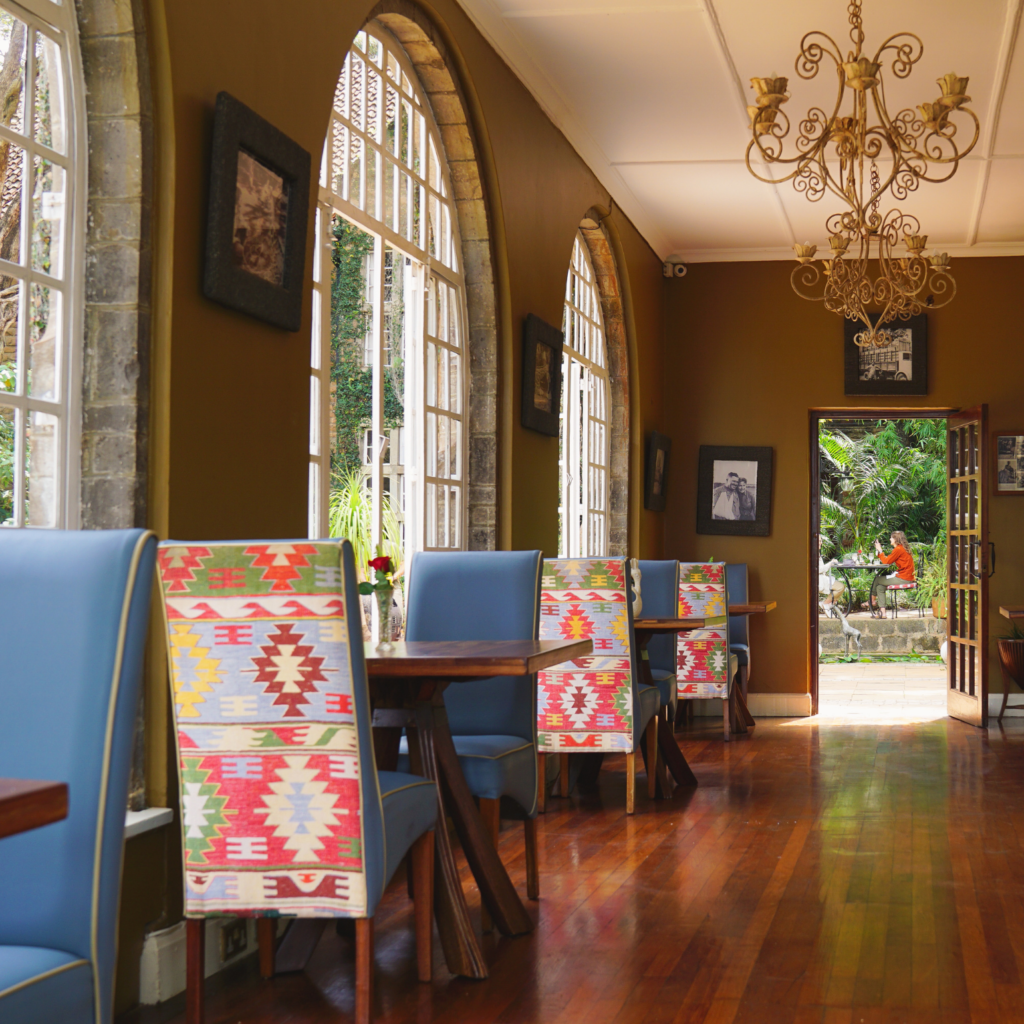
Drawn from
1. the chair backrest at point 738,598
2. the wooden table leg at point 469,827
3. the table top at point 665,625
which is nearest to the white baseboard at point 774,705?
the chair backrest at point 738,598

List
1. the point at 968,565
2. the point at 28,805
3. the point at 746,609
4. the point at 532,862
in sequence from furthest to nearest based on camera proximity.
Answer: the point at 968,565
the point at 746,609
the point at 532,862
the point at 28,805

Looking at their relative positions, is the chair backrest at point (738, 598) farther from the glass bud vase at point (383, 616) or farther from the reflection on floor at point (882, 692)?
the glass bud vase at point (383, 616)

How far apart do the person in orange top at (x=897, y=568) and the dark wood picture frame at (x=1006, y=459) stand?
17.4 ft

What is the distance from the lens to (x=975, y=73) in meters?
5.38

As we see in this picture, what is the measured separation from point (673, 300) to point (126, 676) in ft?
26.3

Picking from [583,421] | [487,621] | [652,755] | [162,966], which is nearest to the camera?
[162,966]

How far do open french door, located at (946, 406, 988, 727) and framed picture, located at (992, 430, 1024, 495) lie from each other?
226mm

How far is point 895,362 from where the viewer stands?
8.66 meters

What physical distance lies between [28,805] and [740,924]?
2.71 m

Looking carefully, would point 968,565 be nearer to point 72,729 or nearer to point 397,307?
point 397,307

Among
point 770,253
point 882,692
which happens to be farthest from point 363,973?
point 882,692

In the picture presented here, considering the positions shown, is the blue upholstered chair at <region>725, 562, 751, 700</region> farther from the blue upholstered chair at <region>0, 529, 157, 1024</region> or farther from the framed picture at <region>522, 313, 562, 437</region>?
the blue upholstered chair at <region>0, 529, 157, 1024</region>

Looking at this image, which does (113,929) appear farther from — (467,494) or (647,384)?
(647,384)

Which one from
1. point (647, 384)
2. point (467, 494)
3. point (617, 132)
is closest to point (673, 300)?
point (647, 384)
